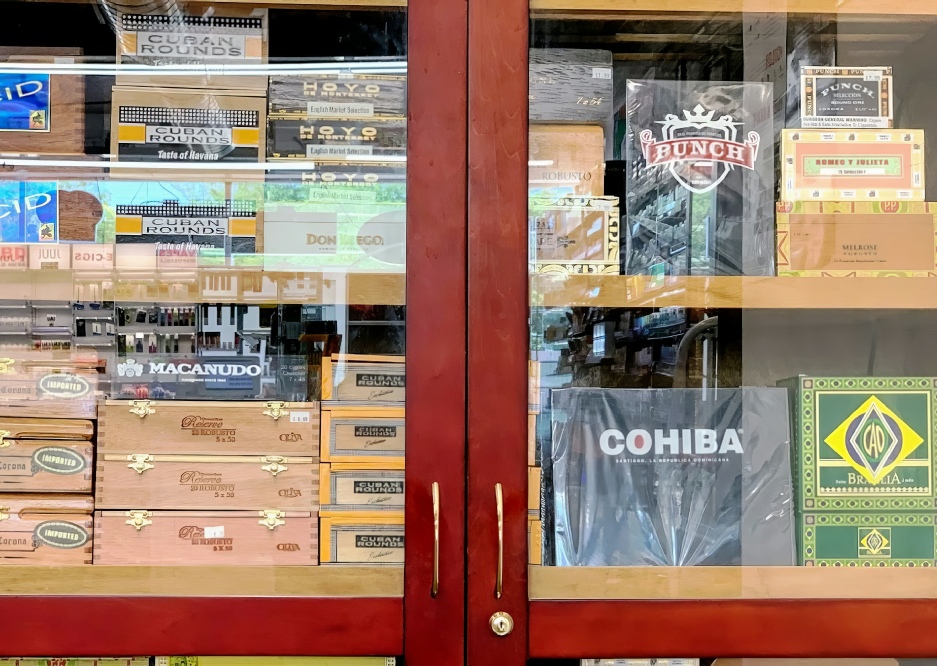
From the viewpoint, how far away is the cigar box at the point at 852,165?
1.26 metres

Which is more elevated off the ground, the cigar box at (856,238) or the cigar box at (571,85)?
the cigar box at (571,85)

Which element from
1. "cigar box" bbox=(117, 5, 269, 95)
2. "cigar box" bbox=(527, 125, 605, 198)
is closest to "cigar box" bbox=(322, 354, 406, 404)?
"cigar box" bbox=(527, 125, 605, 198)

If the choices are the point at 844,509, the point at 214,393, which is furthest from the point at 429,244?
the point at 844,509

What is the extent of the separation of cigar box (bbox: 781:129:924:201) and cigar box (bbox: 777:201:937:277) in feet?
0.06

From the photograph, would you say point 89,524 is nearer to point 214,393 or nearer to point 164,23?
point 214,393

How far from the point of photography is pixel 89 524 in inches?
46.3

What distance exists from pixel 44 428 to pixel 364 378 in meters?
0.49

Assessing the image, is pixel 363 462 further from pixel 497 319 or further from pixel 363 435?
pixel 497 319

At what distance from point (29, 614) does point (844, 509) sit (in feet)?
4.00

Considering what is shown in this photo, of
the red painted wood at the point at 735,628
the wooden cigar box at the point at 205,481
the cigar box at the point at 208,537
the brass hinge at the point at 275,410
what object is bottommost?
the red painted wood at the point at 735,628

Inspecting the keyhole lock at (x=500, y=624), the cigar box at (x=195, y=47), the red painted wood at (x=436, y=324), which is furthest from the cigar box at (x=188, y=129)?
the keyhole lock at (x=500, y=624)

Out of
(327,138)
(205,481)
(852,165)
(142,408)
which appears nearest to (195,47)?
(327,138)

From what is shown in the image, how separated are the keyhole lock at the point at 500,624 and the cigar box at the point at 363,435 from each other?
0.26 metres

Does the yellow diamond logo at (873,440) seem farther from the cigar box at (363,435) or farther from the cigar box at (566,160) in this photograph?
the cigar box at (363,435)
